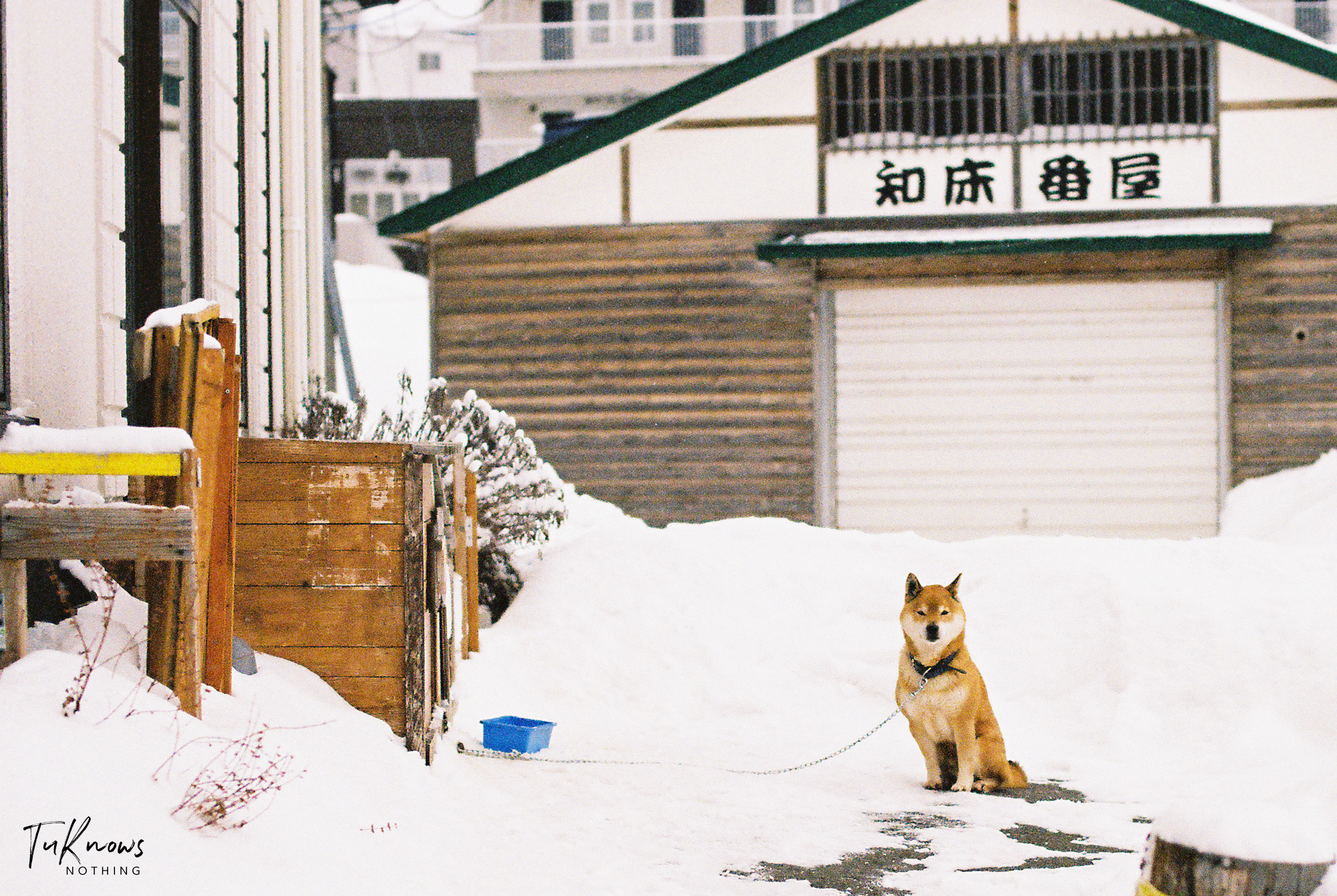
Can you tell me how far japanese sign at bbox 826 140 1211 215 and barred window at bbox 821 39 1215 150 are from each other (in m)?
0.15

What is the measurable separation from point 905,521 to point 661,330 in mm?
3615

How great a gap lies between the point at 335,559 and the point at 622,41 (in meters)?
29.5

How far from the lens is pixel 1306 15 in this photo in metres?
31.6

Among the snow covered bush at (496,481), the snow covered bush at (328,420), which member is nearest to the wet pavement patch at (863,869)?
the snow covered bush at (328,420)

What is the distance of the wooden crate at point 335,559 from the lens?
6020mm

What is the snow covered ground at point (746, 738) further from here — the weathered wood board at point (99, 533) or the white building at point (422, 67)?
the white building at point (422, 67)

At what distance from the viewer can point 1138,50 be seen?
1516cm

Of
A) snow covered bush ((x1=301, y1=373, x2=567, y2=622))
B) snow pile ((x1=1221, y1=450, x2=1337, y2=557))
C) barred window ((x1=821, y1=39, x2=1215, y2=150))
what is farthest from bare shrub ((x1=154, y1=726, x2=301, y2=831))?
barred window ((x1=821, y1=39, x2=1215, y2=150))

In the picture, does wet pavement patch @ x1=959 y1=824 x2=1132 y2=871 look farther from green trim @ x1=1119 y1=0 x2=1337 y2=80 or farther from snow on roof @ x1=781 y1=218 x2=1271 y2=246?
green trim @ x1=1119 y1=0 x2=1337 y2=80

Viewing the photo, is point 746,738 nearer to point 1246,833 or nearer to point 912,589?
point 912,589

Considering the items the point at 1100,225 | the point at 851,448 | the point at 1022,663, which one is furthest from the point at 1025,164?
the point at 1022,663

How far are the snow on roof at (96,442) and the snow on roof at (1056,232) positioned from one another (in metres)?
11.1

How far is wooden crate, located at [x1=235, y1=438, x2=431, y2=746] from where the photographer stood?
6020mm
